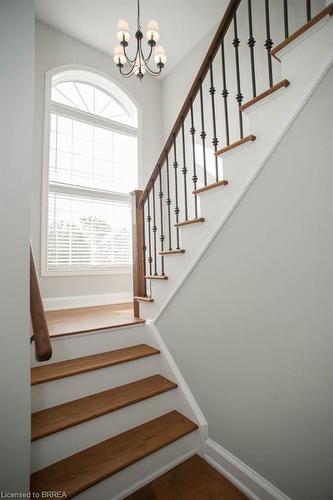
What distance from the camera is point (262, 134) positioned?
4.69 ft

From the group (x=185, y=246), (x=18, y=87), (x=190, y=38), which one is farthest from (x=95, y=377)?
(x=190, y=38)

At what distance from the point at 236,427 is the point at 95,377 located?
101cm

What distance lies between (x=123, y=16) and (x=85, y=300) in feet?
12.6

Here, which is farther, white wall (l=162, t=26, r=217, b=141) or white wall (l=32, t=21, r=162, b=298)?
white wall (l=162, t=26, r=217, b=141)

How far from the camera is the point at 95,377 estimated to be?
1821 mm

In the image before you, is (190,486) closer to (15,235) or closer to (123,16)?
(15,235)

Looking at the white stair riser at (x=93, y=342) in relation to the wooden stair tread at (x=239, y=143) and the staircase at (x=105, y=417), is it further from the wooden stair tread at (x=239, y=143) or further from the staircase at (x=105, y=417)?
the wooden stair tread at (x=239, y=143)

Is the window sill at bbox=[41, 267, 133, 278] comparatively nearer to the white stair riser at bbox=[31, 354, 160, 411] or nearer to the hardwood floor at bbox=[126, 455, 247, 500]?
the white stair riser at bbox=[31, 354, 160, 411]

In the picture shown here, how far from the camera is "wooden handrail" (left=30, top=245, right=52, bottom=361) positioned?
3.95ft

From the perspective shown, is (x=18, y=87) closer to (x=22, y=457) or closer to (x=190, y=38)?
(x=22, y=457)

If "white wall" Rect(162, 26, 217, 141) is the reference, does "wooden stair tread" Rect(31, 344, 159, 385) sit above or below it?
below

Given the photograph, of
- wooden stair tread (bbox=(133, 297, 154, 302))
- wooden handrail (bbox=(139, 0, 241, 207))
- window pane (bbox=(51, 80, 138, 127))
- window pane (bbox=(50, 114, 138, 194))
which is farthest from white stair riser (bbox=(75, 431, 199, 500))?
window pane (bbox=(51, 80, 138, 127))

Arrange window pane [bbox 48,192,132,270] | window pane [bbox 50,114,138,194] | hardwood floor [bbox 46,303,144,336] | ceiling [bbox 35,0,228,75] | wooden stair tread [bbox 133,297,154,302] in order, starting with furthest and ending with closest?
window pane [bbox 50,114,138,194]
window pane [bbox 48,192,132,270]
ceiling [bbox 35,0,228,75]
wooden stair tread [bbox 133,297,154,302]
hardwood floor [bbox 46,303,144,336]

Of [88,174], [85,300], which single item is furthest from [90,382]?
[88,174]
